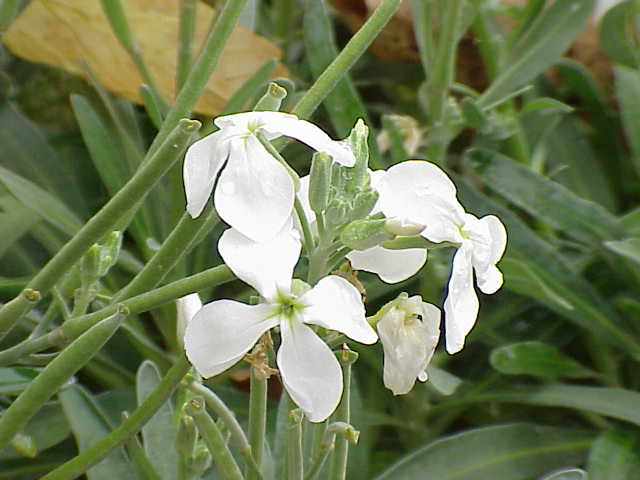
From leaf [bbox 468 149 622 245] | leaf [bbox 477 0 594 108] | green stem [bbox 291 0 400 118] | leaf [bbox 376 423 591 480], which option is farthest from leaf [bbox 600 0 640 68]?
green stem [bbox 291 0 400 118]

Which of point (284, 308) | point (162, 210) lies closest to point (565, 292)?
point (162, 210)

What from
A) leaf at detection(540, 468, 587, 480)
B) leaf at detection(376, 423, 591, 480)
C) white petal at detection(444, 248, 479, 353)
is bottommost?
leaf at detection(376, 423, 591, 480)

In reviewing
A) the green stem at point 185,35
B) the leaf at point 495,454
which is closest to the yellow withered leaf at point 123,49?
the green stem at point 185,35

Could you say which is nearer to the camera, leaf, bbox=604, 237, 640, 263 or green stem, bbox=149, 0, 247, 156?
green stem, bbox=149, 0, 247, 156

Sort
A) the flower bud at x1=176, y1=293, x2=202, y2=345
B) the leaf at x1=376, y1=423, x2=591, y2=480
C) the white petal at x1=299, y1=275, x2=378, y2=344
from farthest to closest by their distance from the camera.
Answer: the leaf at x1=376, y1=423, x2=591, y2=480 → the flower bud at x1=176, y1=293, x2=202, y2=345 → the white petal at x1=299, y1=275, x2=378, y2=344

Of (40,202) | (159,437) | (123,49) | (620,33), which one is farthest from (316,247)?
(620,33)

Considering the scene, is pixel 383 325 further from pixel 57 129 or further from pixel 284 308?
pixel 57 129

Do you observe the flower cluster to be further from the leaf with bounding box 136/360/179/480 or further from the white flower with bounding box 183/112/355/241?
the leaf with bounding box 136/360/179/480
